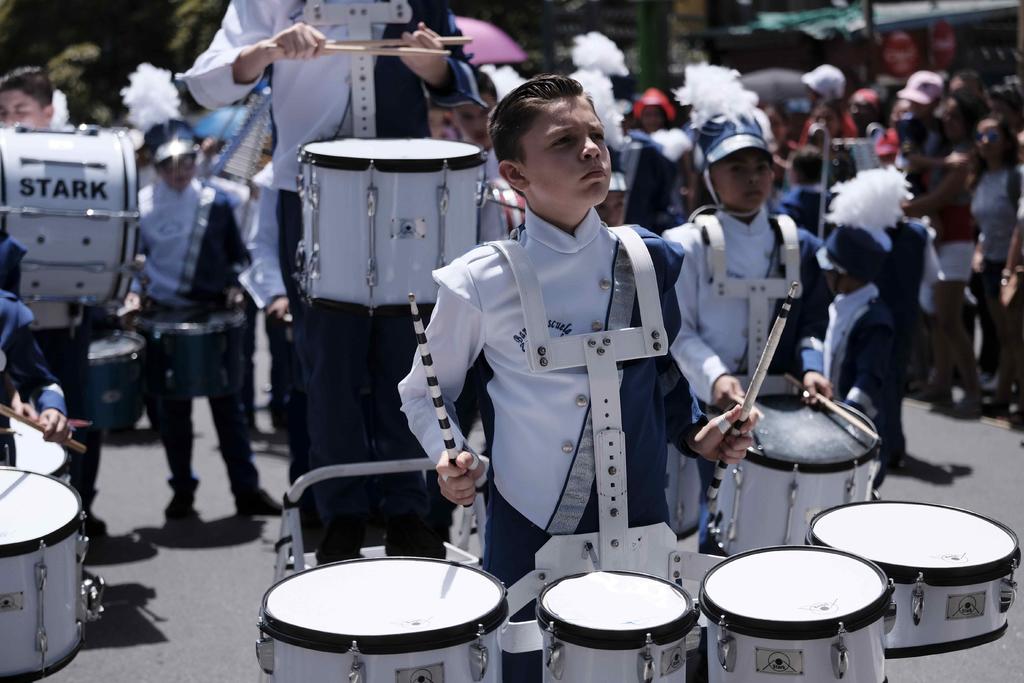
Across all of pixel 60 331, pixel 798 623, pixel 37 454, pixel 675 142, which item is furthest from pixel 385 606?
pixel 675 142

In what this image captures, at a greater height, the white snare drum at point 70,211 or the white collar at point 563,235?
the white collar at point 563,235

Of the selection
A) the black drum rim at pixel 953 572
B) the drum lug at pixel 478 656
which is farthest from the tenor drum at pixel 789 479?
the drum lug at pixel 478 656

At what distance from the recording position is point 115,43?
94.1 feet

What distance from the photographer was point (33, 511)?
3.91 metres

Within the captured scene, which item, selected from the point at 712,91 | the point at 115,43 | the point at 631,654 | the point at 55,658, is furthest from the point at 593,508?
the point at 115,43

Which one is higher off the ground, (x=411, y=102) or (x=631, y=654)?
(x=411, y=102)

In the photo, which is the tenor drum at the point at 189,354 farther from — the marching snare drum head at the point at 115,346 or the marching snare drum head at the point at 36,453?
the marching snare drum head at the point at 36,453

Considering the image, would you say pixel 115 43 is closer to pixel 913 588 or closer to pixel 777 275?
pixel 777 275

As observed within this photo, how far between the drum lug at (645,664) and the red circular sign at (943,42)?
18.3 m

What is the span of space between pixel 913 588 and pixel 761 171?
7.91 ft

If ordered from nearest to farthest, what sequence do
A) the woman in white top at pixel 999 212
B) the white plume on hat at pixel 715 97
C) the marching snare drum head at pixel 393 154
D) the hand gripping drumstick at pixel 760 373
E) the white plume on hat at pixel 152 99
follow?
the hand gripping drumstick at pixel 760 373, the marching snare drum head at pixel 393 154, the white plume on hat at pixel 715 97, the white plume on hat at pixel 152 99, the woman in white top at pixel 999 212

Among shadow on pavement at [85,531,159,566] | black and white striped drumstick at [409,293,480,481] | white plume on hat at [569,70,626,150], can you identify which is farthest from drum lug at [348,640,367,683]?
white plume on hat at [569,70,626,150]

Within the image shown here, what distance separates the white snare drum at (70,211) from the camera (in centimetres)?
610

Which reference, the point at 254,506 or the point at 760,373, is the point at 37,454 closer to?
the point at 760,373
